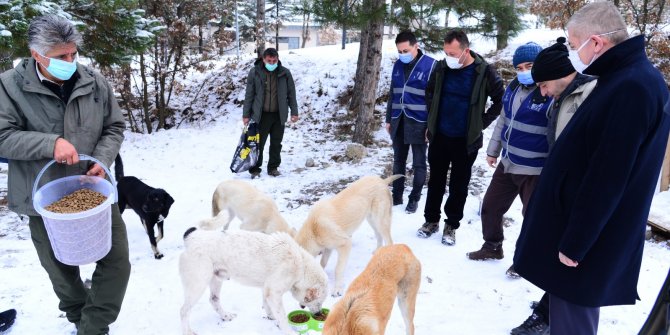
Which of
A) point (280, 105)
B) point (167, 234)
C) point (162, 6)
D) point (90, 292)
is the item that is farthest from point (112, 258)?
point (162, 6)

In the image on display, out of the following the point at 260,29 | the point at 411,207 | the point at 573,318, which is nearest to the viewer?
the point at 573,318

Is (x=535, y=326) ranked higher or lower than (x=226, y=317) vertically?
higher

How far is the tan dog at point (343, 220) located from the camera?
410 cm

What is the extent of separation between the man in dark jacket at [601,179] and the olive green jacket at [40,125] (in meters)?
3.00

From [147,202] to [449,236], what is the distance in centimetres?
367

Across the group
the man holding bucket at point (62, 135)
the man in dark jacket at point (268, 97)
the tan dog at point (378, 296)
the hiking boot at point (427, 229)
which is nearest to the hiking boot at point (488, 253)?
the hiking boot at point (427, 229)

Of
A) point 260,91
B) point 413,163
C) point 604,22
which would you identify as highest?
point 604,22

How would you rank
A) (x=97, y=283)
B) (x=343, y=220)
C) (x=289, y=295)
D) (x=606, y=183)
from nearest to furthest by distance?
1. (x=606, y=183)
2. (x=97, y=283)
3. (x=289, y=295)
4. (x=343, y=220)

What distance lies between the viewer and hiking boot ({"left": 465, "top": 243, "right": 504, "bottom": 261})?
4.49 meters

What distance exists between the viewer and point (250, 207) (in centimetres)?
507

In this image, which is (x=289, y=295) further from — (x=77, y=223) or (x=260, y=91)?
(x=260, y=91)

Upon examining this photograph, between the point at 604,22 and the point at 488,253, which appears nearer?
the point at 604,22

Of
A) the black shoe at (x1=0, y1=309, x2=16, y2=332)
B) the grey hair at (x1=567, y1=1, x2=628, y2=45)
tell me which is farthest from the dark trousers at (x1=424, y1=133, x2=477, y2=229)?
the black shoe at (x1=0, y1=309, x2=16, y2=332)

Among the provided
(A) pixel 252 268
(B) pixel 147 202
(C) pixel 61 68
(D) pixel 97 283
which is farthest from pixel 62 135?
(B) pixel 147 202
